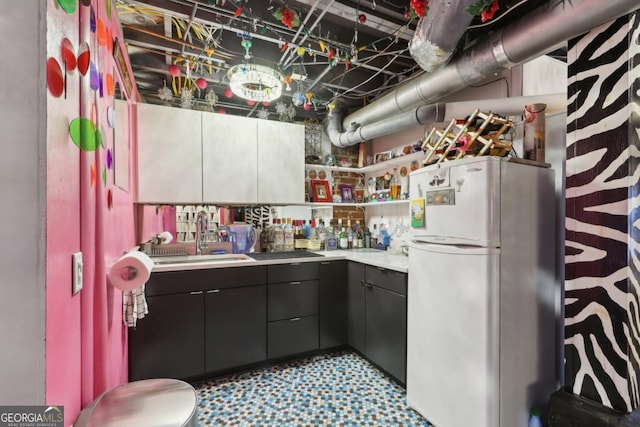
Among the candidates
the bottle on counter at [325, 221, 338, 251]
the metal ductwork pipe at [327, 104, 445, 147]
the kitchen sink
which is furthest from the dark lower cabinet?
the metal ductwork pipe at [327, 104, 445, 147]

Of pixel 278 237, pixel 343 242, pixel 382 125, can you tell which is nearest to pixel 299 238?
pixel 278 237

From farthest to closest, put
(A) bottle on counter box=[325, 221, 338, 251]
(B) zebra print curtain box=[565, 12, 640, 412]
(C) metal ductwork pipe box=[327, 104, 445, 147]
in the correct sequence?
(A) bottle on counter box=[325, 221, 338, 251]
(C) metal ductwork pipe box=[327, 104, 445, 147]
(B) zebra print curtain box=[565, 12, 640, 412]

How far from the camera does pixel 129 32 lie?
82.6 inches

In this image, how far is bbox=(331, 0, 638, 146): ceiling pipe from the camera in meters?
1.31

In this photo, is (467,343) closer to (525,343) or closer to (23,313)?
(525,343)

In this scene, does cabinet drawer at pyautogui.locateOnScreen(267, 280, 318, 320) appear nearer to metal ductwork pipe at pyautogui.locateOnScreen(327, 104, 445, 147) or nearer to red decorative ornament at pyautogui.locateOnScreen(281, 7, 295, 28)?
metal ductwork pipe at pyautogui.locateOnScreen(327, 104, 445, 147)

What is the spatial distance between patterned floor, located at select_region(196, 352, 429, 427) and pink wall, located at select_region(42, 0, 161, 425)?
108cm

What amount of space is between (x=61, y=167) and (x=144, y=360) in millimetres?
1866

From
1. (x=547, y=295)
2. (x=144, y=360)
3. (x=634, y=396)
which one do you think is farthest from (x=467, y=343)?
(x=144, y=360)

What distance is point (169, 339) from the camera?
2150mm

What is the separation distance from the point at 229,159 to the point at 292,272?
1.17m

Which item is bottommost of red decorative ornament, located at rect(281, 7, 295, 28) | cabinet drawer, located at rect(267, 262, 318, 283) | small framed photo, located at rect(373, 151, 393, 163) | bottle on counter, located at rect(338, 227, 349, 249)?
cabinet drawer, located at rect(267, 262, 318, 283)

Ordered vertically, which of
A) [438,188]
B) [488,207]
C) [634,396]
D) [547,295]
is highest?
[438,188]

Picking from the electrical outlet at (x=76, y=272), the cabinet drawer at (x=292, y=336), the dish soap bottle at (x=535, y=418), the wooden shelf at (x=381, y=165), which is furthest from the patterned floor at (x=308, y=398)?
the wooden shelf at (x=381, y=165)
